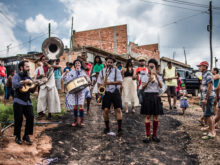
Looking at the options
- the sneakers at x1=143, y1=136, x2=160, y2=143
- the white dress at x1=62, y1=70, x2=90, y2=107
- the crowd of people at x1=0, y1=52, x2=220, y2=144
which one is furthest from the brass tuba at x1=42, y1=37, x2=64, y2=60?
the sneakers at x1=143, y1=136, x2=160, y2=143

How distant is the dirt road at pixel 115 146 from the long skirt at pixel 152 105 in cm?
73

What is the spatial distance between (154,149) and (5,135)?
3280 millimetres

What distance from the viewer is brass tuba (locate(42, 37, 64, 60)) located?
6.83m

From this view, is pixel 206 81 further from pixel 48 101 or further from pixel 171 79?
pixel 48 101

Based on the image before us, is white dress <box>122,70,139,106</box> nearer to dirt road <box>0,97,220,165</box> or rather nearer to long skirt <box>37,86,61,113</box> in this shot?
dirt road <box>0,97,220,165</box>

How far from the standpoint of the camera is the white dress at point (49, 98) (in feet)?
19.0

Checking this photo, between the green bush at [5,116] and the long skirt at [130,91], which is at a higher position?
the long skirt at [130,91]

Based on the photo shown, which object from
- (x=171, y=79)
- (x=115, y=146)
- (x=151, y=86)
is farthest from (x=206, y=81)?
(x=171, y=79)

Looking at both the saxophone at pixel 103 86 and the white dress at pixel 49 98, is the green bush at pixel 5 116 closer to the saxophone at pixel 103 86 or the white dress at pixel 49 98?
the white dress at pixel 49 98

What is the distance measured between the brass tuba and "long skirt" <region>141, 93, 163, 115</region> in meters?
3.70

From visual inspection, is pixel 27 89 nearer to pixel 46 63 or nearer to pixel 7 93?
pixel 46 63

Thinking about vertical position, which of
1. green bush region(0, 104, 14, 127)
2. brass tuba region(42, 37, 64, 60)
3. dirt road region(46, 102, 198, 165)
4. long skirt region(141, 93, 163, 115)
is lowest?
dirt road region(46, 102, 198, 165)

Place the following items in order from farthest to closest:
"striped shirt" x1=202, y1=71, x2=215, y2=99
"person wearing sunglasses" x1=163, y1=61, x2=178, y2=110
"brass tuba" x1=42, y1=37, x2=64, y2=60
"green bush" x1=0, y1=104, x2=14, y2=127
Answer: "person wearing sunglasses" x1=163, y1=61, x2=178, y2=110, "brass tuba" x1=42, y1=37, x2=64, y2=60, "green bush" x1=0, y1=104, x2=14, y2=127, "striped shirt" x1=202, y1=71, x2=215, y2=99

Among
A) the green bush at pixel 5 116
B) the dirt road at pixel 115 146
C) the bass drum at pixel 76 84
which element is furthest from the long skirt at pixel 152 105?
the green bush at pixel 5 116
